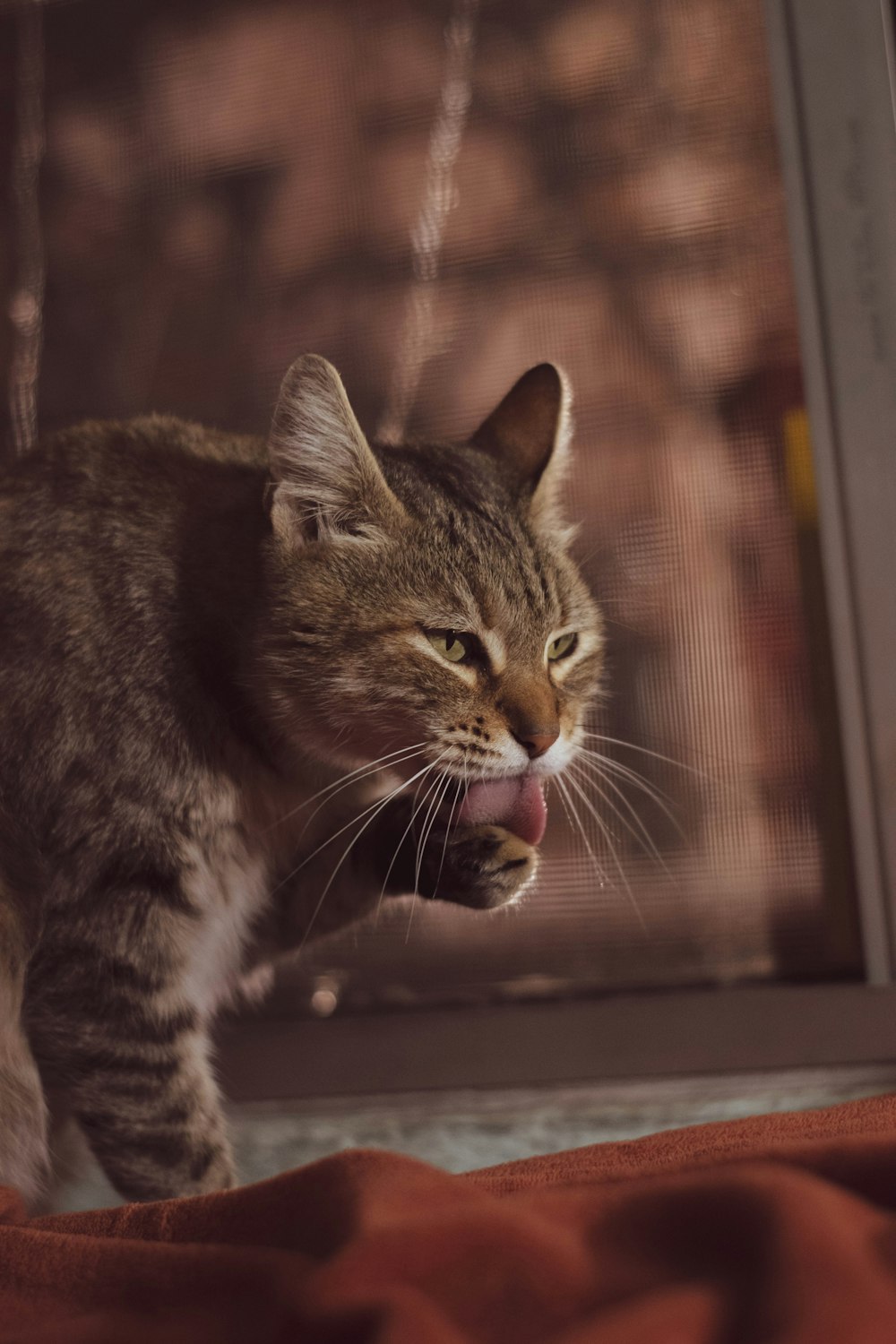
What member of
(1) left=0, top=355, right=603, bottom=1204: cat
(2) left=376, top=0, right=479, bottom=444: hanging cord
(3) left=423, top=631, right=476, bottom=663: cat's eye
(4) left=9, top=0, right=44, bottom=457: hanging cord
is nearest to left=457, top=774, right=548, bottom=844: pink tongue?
(1) left=0, top=355, right=603, bottom=1204: cat

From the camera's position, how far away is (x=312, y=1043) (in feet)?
4.93

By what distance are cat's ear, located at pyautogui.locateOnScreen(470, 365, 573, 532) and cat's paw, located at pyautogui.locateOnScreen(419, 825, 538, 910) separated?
367 mm

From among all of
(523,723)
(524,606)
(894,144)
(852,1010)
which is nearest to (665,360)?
(894,144)

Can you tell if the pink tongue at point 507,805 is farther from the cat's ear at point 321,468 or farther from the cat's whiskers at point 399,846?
the cat's ear at point 321,468

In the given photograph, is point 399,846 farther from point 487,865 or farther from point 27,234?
point 27,234

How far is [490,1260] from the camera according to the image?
1.90ft

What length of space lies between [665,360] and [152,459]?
76 centimetres

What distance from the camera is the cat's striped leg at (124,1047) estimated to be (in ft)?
3.06

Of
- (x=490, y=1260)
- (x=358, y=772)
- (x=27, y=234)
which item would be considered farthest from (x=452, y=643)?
(x=27, y=234)

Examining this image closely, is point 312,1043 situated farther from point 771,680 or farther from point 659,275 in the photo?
point 659,275

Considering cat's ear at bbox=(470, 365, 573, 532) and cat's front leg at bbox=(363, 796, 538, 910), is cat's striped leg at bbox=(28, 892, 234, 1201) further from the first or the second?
cat's ear at bbox=(470, 365, 573, 532)

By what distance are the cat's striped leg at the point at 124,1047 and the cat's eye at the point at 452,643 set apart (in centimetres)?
35

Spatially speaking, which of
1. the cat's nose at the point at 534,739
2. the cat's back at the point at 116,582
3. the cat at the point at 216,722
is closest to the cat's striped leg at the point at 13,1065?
the cat at the point at 216,722

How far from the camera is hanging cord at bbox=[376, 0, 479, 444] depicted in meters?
1.58
